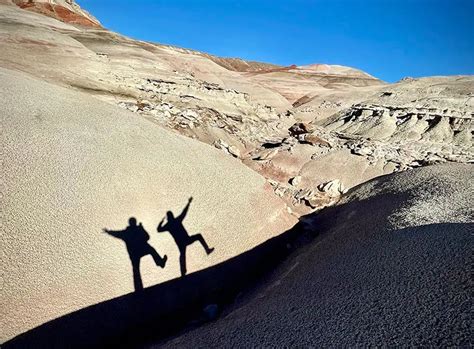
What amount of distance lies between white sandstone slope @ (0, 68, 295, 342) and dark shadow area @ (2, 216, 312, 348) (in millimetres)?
109

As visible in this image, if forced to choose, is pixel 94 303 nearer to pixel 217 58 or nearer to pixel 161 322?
pixel 161 322

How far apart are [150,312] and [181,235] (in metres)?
1.21

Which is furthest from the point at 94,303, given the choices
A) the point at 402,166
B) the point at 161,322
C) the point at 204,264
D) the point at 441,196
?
the point at 402,166

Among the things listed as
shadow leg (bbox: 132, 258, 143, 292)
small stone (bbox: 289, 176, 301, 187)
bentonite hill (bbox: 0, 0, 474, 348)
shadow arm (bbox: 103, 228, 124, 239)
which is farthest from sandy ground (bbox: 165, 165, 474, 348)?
small stone (bbox: 289, 176, 301, 187)

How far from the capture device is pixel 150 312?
4262mm

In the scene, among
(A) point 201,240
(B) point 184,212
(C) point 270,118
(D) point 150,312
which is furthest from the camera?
(C) point 270,118

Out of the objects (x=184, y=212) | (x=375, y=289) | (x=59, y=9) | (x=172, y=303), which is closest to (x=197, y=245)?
(x=184, y=212)

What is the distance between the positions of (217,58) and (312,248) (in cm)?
4354

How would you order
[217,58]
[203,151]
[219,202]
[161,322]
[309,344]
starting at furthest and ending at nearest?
[217,58]
[203,151]
[219,202]
[161,322]
[309,344]

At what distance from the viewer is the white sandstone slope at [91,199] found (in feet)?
12.6

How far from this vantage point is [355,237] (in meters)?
4.74

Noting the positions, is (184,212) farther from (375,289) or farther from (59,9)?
(59,9)

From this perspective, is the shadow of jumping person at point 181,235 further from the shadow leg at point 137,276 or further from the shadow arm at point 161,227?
the shadow leg at point 137,276

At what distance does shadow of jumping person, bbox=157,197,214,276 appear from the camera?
4.89 m
